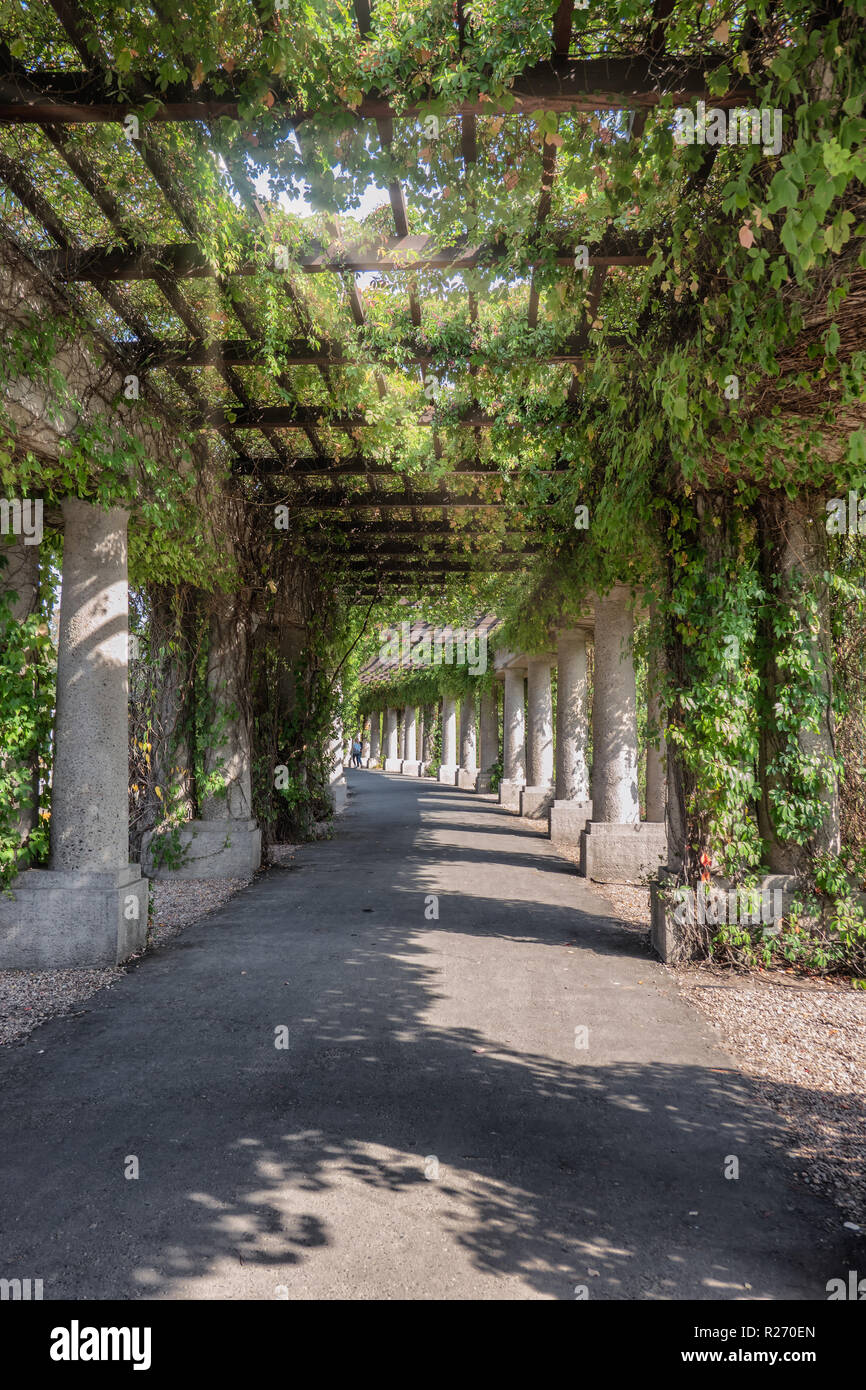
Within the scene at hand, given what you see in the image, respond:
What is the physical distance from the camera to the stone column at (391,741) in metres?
42.5

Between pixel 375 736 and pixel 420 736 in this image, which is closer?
pixel 420 736

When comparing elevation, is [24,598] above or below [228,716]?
above

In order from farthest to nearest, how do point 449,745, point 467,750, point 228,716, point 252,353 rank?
1. point 449,745
2. point 467,750
3. point 228,716
4. point 252,353

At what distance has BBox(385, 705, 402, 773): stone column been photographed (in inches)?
1674

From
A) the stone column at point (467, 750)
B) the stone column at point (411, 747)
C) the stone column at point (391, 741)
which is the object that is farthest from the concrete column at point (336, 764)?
the stone column at point (391, 741)

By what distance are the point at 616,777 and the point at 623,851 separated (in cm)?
89

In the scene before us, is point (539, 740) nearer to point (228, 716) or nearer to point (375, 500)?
point (375, 500)

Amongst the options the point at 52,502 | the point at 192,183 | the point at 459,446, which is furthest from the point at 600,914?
the point at 192,183

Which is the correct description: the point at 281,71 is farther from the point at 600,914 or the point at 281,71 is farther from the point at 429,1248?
the point at 600,914

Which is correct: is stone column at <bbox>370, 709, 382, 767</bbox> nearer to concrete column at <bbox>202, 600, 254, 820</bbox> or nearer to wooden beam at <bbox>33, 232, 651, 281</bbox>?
concrete column at <bbox>202, 600, 254, 820</bbox>

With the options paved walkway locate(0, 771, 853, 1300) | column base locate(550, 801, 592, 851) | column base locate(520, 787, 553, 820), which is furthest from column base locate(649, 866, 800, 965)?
column base locate(520, 787, 553, 820)

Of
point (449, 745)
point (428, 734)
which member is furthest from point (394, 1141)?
point (428, 734)

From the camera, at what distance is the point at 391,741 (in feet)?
148

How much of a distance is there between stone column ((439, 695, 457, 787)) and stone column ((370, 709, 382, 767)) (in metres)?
19.5
